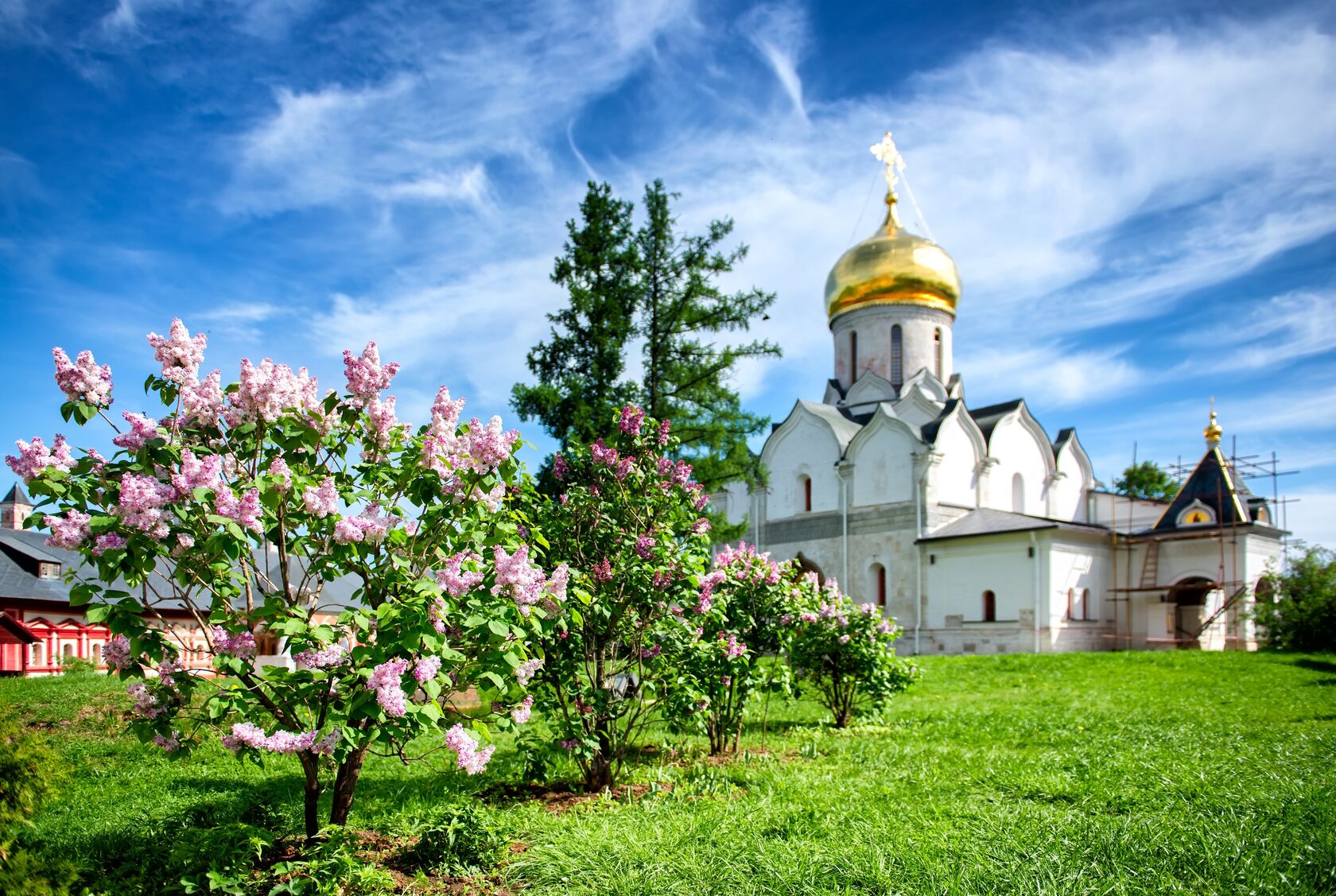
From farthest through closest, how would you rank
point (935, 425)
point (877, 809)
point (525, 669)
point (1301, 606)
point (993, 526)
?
point (935, 425) < point (993, 526) < point (1301, 606) < point (877, 809) < point (525, 669)

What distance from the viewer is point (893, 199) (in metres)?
30.9

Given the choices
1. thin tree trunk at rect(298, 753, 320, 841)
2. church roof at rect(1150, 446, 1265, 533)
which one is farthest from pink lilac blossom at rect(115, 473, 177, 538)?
church roof at rect(1150, 446, 1265, 533)

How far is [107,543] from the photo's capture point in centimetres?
362

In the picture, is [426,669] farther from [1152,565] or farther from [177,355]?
[1152,565]

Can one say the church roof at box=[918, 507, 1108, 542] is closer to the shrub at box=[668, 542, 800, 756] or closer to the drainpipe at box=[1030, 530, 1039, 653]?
the drainpipe at box=[1030, 530, 1039, 653]

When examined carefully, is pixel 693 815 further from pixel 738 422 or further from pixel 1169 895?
pixel 738 422

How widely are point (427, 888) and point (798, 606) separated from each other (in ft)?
16.0

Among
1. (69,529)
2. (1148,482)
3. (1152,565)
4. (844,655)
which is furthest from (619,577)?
(1148,482)

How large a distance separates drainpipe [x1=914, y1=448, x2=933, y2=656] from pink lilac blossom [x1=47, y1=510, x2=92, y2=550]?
2288 centimetres

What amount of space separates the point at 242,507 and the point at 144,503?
0.34 meters

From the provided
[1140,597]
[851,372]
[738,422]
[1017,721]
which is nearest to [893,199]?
[851,372]

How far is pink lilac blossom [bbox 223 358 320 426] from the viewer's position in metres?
4.05

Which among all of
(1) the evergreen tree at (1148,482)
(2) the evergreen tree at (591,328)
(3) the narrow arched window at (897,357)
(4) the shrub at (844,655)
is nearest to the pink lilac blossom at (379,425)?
(4) the shrub at (844,655)

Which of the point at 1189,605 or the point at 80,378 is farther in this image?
the point at 1189,605
